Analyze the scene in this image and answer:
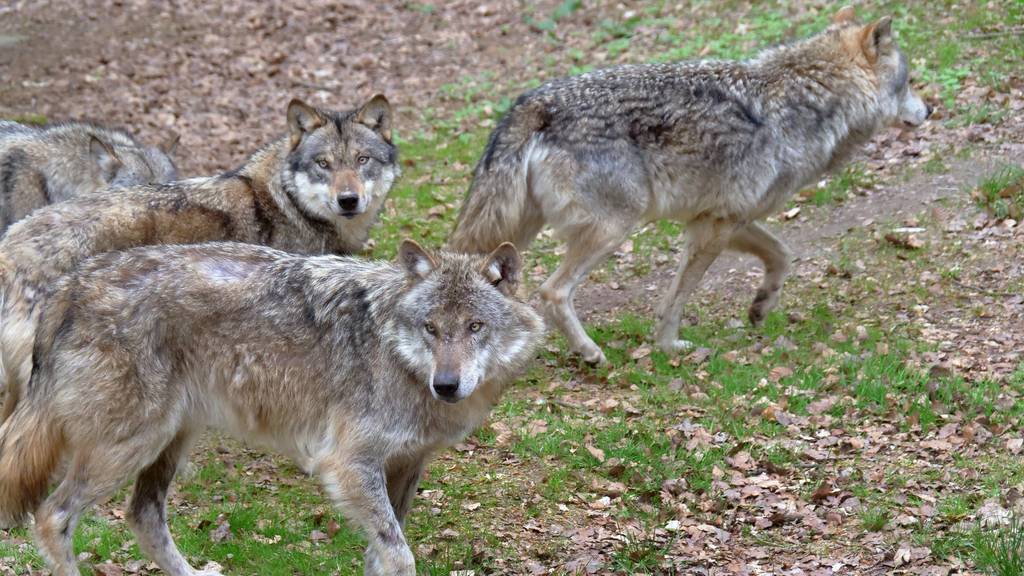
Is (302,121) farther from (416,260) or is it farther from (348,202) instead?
(416,260)

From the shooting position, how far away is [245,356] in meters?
5.19

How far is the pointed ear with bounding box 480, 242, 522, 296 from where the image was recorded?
5.17 meters

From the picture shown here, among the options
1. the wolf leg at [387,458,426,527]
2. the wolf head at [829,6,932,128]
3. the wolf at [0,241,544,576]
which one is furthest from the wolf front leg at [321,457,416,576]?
the wolf head at [829,6,932,128]

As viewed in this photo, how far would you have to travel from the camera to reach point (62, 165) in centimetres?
862

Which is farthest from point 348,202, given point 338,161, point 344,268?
point 344,268

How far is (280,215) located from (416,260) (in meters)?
2.42

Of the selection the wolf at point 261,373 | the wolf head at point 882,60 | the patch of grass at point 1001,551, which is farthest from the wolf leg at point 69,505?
the wolf head at point 882,60

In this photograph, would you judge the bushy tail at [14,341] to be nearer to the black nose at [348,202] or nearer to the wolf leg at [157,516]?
the wolf leg at [157,516]

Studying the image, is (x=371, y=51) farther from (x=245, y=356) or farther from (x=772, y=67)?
(x=245, y=356)

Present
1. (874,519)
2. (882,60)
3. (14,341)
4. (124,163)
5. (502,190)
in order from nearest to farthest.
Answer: (874,519)
(14,341)
(502,190)
(124,163)
(882,60)

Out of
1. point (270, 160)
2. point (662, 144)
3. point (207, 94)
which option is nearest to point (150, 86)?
point (207, 94)

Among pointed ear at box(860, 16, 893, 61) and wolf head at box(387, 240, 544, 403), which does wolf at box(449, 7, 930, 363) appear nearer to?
pointed ear at box(860, 16, 893, 61)

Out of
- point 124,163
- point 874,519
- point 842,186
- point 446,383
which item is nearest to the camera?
point 446,383

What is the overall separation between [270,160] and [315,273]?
231cm
